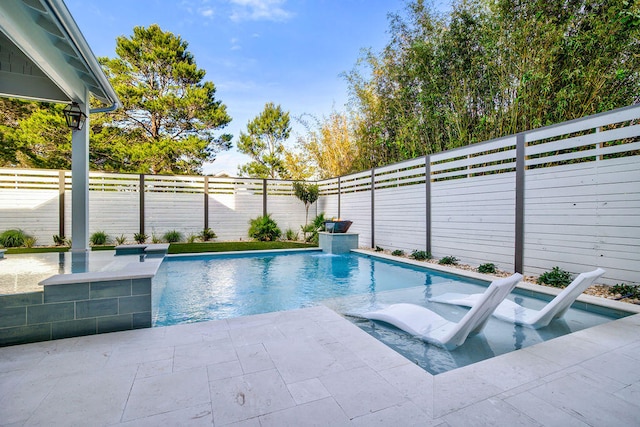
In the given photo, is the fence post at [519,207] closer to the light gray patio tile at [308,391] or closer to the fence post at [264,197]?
the light gray patio tile at [308,391]

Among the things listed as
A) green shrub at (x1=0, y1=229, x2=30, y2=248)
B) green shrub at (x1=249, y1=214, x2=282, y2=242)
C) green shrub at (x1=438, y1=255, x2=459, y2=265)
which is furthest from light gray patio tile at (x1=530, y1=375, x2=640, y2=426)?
green shrub at (x1=0, y1=229, x2=30, y2=248)

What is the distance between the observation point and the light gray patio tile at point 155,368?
191 cm

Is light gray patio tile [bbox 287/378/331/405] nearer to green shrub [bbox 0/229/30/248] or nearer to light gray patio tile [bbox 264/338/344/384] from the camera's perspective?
light gray patio tile [bbox 264/338/344/384]

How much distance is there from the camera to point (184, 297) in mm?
4324

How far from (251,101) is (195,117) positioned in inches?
129

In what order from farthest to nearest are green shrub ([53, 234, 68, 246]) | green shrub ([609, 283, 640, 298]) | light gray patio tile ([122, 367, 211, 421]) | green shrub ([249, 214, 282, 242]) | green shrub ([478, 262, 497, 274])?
green shrub ([249, 214, 282, 242]), green shrub ([53, 234, 68, 246]), green shrub ([478, 262, 497, 274]), green shrub ([609, 283, 640, 298]), light gray patio tile ([122, 367, 211, 421])

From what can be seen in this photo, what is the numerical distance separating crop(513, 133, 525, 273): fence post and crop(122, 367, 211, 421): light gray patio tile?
519 cm

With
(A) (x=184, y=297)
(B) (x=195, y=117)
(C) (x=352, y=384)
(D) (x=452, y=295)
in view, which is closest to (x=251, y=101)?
(B) (x=195, y=117)

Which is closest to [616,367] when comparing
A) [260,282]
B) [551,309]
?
[551,309]

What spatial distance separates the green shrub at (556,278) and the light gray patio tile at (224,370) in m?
4.61

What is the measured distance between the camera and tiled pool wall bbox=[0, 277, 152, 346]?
2.36m

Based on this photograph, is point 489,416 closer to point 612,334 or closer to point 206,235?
point 612,334

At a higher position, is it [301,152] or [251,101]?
[251,101]

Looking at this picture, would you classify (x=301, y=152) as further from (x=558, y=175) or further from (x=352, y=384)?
(x=352, y=384)
